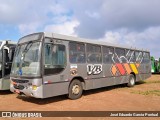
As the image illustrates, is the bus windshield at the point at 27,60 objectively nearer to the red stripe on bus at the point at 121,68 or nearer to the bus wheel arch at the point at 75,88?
the bus wheel arch at the point at 75,88

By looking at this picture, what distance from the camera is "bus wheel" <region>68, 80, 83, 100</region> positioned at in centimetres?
1051

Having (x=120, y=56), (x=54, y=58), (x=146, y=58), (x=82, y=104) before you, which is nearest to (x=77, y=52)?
(x=54, y=58)

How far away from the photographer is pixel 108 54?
13391 millimetres

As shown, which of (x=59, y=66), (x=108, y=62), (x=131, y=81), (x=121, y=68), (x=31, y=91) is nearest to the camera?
(x=31, y=91)

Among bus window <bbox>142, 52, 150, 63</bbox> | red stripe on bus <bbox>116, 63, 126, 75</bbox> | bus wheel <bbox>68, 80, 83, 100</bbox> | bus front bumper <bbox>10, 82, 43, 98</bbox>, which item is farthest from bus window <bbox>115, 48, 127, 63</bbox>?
bus front bumper <bbox>10, 82, 43, 98</bbox>

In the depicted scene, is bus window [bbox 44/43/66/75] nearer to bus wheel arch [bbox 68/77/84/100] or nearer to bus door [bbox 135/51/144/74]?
bus wheel arch [bbox 68/77/84/100]

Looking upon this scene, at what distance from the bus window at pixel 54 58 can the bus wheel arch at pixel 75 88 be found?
3.35 feet

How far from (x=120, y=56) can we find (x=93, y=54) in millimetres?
3067

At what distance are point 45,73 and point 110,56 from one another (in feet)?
17.8

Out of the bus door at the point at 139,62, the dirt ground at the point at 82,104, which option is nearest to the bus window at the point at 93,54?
the dirt ground at the point at 82,104

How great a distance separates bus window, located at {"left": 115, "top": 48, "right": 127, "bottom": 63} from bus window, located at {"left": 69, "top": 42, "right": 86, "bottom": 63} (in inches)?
134

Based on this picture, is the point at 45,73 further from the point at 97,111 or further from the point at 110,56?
Answer: the point at 110,56

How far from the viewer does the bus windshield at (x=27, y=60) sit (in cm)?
922

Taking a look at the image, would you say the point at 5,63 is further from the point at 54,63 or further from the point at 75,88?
the point at 75,88
